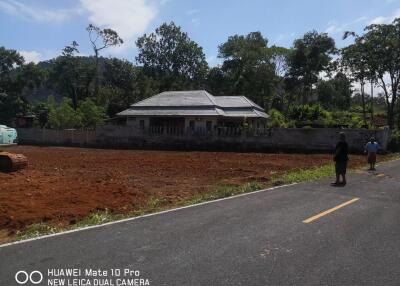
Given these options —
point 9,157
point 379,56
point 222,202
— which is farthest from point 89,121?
point 222,202

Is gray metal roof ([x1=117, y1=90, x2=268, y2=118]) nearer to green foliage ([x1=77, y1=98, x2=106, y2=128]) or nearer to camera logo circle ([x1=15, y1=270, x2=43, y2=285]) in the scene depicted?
green foliage ([x1=77, y1=98, x2=106, y2=128])

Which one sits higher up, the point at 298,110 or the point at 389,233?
the point at 298,110

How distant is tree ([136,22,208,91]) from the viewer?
243 ft

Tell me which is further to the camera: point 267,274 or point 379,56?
point 379,56

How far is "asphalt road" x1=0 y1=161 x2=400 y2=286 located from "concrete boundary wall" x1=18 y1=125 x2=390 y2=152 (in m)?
24.8

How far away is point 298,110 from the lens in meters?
46.6

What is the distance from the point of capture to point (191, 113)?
43219 mm

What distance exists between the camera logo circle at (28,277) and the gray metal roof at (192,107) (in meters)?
36.4

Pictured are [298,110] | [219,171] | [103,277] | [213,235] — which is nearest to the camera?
[103,277]

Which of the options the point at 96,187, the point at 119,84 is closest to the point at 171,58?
the point at 119,84

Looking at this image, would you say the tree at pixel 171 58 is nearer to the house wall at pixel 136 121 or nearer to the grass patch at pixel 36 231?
the house wall at pixel 136 121

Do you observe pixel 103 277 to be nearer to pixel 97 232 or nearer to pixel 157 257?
pixel 157 257

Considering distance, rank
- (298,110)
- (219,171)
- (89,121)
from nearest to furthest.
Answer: (219,171), (298,110), (89,121)

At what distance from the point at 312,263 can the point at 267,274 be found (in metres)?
0.85
